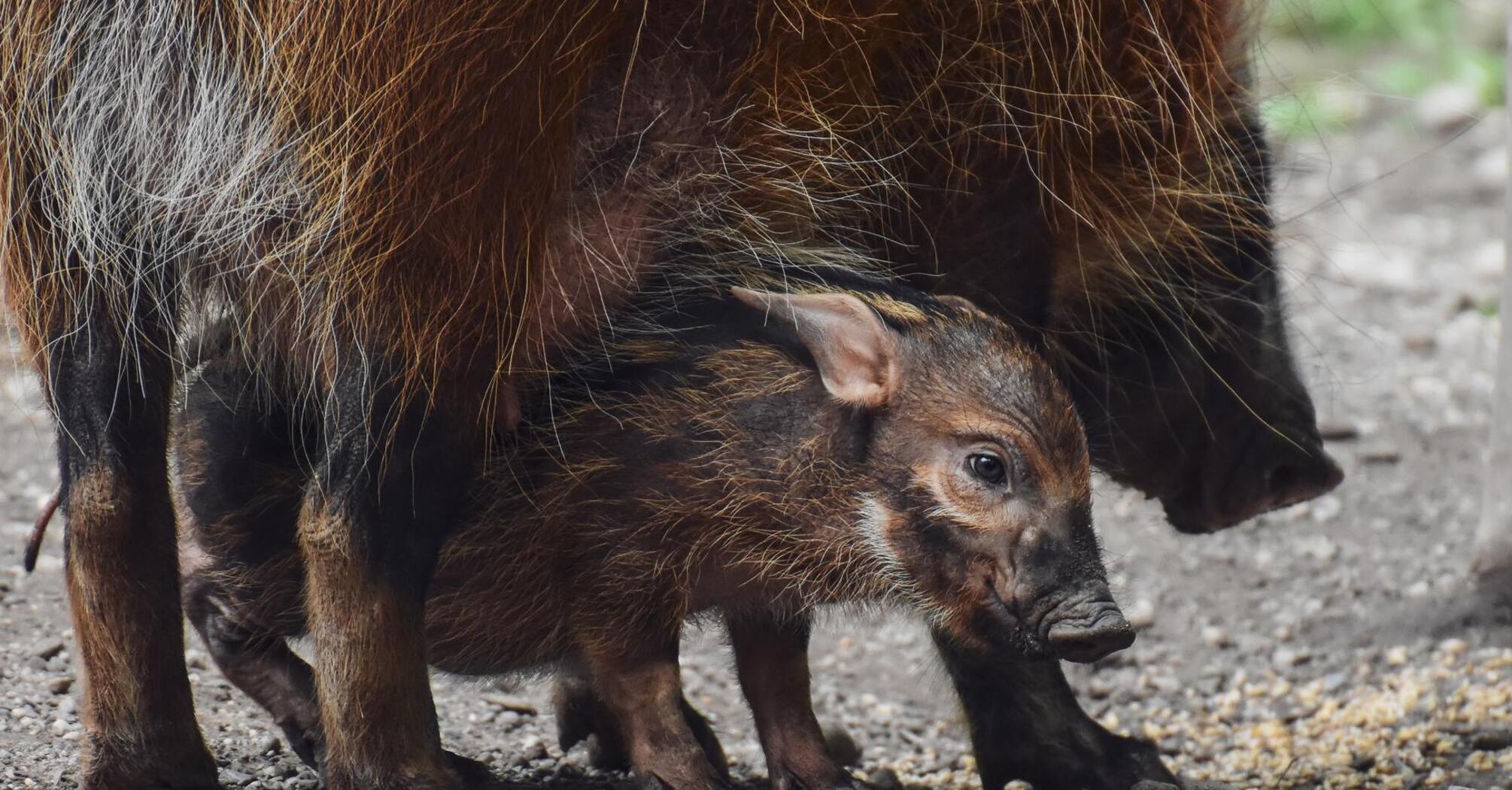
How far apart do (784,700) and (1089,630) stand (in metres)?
0.58

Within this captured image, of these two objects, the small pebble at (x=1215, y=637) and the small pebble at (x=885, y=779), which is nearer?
the small pebble at (x=885, y=779)

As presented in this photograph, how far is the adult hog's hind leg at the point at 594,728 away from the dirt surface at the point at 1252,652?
0.04 m

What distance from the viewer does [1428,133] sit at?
27.3ft

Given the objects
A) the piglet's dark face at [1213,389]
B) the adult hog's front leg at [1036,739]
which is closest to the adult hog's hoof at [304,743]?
the adult hog's front leg at [1036,739]

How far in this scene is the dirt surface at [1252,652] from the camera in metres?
3.34

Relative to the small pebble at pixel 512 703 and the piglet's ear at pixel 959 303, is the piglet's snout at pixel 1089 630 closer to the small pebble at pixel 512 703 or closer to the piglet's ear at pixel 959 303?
Answer: the piglet's ear at pixel 959 303

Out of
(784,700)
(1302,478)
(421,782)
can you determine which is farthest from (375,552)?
(1302,478)

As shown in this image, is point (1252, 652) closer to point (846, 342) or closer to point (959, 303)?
point (959, 303)

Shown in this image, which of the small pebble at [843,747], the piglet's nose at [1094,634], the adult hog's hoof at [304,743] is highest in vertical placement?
the piglet's nose at [1094,634]

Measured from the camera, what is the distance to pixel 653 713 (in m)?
2.84

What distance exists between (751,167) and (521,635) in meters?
0.82

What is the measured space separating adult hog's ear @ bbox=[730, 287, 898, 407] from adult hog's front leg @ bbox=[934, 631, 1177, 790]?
657mm

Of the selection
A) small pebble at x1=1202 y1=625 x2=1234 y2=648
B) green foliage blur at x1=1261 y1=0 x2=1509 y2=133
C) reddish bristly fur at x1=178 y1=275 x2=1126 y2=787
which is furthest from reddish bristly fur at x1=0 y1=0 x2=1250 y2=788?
green foliage blur at x1=1261 y1=0 x2=1509 y2=133

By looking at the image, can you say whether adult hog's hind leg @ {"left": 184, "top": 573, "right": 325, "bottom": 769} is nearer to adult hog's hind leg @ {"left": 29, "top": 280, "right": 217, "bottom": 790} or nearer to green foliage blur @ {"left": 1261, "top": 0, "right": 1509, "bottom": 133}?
adult hog's hind leg @ {"left": 29, "top": 280, "right": 217, "bottom": 790}
